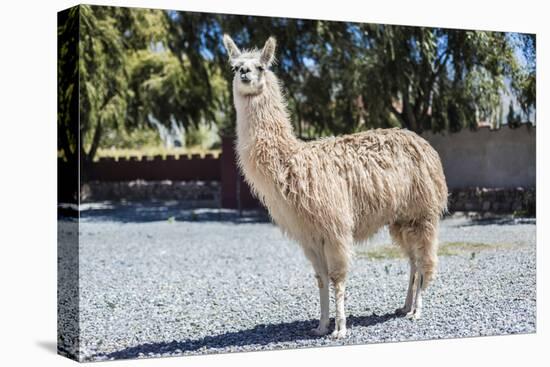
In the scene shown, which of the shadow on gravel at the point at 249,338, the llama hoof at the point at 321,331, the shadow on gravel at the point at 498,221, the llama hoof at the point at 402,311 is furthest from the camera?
the shadow on gravel at the point at 498,221

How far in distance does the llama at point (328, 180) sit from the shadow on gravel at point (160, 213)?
8.50 metres

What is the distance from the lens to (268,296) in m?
7.99

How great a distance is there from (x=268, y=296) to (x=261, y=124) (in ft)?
9.34

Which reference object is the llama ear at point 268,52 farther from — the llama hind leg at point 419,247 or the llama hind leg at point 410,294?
the llama hind leg at point 410,294

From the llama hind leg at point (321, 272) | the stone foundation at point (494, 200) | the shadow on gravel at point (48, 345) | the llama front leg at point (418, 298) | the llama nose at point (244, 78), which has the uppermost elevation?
the llama nose at point (244, 78)

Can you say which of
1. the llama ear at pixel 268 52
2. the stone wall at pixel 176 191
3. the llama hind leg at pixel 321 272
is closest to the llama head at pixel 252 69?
the llama ear at pixel 268 52

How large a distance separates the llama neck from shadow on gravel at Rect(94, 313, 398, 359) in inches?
63.5

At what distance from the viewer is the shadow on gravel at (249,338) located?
232 inches

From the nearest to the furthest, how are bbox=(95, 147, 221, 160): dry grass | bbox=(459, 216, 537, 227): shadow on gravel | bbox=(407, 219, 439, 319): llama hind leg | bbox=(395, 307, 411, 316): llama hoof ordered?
1. bbox=(407, 219, 439, 319): llama hind leg
2. bbox=(395, 307, 411, 316): llama hoof
3. bbox=(459, 216, 537, 227): shadow on gravel
4. bbox=(95, 147, 221, 160): dry grass

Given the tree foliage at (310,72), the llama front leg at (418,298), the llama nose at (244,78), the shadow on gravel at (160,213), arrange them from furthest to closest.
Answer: the shadow on gravel at (160,213)
the tree foliage at (310,72)
the llama front leg at (418,298)
the llama nose at (244,78)

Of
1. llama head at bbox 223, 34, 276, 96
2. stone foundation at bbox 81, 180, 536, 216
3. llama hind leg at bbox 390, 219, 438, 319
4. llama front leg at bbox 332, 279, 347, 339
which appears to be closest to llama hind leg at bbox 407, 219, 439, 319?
llama hind leg at bbox 390, 219, 438, 319

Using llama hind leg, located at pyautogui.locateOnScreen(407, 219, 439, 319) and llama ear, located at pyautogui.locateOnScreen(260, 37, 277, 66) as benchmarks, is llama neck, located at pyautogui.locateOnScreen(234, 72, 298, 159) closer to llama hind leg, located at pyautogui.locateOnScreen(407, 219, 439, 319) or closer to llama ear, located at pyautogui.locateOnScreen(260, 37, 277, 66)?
llama ear, located at pyautogui.locateOnScreen(260, 37, 277, 66)

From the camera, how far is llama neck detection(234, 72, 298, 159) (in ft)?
18.6

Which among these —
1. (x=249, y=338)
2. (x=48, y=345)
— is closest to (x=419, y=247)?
(x=249, y=338)
